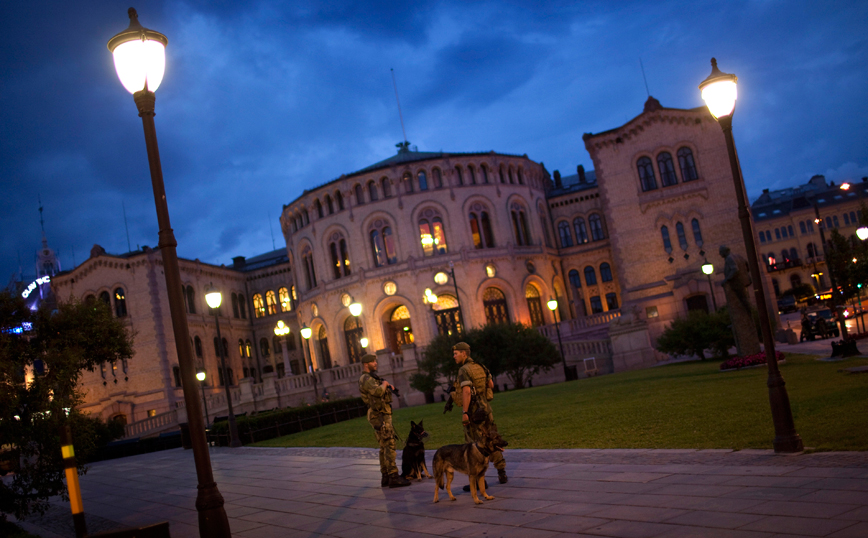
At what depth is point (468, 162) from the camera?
156 ft

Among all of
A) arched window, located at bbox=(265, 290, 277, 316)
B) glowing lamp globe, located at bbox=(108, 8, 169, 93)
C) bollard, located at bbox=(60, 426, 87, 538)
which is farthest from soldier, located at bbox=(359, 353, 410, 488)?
arched window, located at bbox=(265, 290, 277, 316)

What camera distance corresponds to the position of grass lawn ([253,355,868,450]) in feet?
30.6

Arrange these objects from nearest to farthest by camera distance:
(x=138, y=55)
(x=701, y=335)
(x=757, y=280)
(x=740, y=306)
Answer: (x=138, y=55) → (x=757, y=280) → (x=740, y=306) → (x=701, y=335)

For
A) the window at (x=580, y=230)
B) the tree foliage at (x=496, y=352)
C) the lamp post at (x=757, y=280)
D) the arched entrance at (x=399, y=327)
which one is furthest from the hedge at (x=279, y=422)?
the window at (x=580, y=230)

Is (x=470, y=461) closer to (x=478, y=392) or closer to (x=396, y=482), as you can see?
(x=478, y=392)

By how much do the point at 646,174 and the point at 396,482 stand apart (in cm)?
3798

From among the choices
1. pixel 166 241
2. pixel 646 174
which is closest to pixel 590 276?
pixel 646 174

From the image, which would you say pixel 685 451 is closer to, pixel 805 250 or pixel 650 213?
pixel 650 213

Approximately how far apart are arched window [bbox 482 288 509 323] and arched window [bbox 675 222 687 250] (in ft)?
39.2

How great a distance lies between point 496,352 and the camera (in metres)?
29.4

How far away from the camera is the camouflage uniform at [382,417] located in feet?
32.6

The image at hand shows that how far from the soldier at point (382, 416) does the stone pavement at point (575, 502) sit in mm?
259

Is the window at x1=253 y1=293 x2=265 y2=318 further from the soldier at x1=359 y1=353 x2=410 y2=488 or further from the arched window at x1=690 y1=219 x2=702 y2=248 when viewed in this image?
the soldier at x1=359 y1=353 x2=410 y2=488

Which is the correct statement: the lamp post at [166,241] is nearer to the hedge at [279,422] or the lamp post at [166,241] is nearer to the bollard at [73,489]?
the bollard at [73,489]
